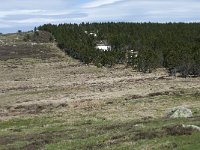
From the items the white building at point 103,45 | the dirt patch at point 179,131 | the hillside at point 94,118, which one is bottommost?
the white building at point 103,45

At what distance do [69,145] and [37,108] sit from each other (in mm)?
A: 26998

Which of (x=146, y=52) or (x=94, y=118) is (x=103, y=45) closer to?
(x=146, y=52)

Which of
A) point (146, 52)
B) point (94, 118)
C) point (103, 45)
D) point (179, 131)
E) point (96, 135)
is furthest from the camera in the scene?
point (103, 45)

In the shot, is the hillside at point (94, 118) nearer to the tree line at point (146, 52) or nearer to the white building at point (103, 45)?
the tree line at point (146, 52)

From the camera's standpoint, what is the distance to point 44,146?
2417 centimetres

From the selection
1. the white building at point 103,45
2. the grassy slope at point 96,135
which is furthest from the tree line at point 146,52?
the grassy slope at point 96,135

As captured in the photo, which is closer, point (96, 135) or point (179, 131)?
point (179, 131)

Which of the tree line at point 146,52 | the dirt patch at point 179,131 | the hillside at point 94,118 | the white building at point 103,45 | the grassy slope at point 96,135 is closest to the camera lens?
the grassy slope at point 96,135

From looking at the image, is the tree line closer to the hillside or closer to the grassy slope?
the hillside

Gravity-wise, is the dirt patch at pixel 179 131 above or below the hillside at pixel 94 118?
above

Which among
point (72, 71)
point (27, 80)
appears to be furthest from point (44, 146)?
point (72, 71)

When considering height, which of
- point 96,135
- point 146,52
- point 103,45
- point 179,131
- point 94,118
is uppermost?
point 179,131

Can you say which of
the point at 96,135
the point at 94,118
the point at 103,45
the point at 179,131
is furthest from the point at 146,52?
the point at 179,131

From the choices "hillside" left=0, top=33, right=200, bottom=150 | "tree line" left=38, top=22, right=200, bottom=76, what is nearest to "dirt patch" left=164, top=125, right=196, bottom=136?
"hillside" left=0, top=33, right=200, bottom=150
